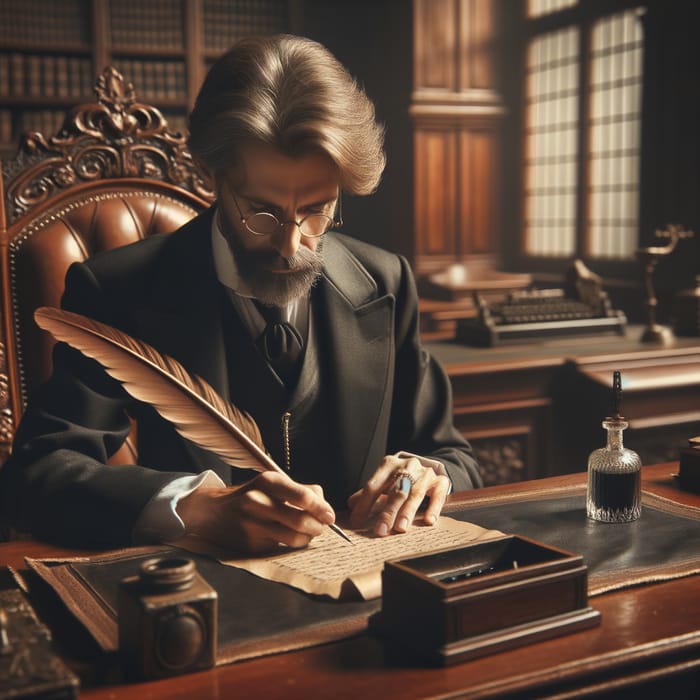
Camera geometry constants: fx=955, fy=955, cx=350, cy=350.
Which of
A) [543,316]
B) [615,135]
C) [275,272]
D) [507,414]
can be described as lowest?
[507,414]

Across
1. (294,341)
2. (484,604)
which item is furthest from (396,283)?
(484,604)

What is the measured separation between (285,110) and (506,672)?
1135mm

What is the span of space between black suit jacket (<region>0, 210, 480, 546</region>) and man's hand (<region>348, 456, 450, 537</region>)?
241mm

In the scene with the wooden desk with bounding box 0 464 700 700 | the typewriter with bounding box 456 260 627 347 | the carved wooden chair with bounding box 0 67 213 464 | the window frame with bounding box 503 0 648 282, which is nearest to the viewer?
the wooden desk with bounding box 0 464 700 700

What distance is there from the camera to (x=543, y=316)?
3883 mm

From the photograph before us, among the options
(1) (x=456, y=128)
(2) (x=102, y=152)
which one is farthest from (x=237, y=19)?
(2) (x=102, y=152)

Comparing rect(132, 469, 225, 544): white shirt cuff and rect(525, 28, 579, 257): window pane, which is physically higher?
rect(525, 28, 579, 257): window pane

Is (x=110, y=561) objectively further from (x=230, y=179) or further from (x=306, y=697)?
(x=230, y=179)

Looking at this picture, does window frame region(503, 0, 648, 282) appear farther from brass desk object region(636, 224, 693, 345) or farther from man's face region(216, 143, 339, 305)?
man's face region(216, 143, 339, 305)

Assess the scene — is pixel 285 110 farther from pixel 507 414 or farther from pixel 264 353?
pixel 507 414

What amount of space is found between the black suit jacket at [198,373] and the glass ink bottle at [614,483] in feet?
1.11

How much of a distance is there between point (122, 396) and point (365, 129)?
2.33 feet

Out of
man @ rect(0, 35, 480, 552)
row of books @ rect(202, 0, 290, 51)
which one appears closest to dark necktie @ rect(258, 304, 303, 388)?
man @ rect(0, 35, 480, 552)

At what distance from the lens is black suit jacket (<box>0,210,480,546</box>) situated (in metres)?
1.68
